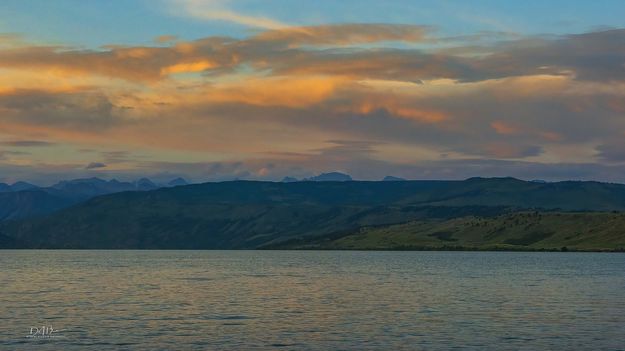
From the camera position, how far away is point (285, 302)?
117 meters

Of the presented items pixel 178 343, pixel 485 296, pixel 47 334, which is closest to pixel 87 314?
pixel 47 334

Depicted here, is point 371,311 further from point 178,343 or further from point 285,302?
point 178,343

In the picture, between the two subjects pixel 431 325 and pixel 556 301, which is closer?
pixel 431 325

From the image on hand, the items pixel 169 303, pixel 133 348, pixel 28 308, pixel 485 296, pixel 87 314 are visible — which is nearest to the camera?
pixel 133 348

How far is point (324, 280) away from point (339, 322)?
84.2 m

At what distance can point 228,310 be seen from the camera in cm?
10438

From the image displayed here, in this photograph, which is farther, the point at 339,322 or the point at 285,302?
the point at 285,302

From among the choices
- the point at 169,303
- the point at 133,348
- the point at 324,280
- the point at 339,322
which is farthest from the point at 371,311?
the point at 324,280

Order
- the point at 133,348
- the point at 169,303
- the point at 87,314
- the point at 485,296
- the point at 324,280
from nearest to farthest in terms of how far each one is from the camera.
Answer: the point at 133,348 < the point at 87,314 < the point at 169,303 < the point at 485,296 < the point at 324,280

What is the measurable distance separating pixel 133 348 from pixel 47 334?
12.9 m

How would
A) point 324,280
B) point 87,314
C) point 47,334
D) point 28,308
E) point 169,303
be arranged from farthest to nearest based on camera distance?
point 324,280, point 169,303, point 28,308, point 87,314, point 47,334

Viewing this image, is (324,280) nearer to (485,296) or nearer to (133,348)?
(485,296)

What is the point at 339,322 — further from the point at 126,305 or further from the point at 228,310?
the point at 126,305

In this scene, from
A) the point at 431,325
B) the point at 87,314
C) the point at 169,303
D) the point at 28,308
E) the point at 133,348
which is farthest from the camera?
the point at 169,303
